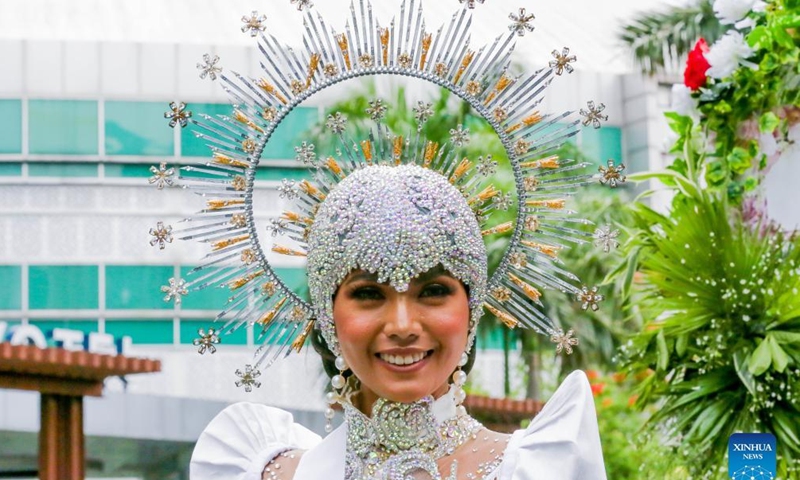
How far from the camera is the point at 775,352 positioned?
5.50 metres

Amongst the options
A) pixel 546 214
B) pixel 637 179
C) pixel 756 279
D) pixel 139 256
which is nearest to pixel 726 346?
pixel 756 279

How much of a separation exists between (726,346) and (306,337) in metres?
3.07

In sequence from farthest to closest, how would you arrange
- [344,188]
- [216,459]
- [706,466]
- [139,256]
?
1. [139,256]
2. [706,466]
3. [216,459]
4. [344,188]

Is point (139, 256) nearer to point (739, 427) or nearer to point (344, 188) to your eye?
point (739, 427)

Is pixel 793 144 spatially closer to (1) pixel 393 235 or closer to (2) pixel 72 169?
(1) pixel 393 235

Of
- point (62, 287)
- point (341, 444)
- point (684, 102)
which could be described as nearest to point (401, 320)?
point (341, 444)

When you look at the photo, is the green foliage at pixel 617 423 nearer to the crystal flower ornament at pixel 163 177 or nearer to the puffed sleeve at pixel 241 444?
the puffed sleeve at pixel 241 444

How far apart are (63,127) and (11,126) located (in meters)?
0.71

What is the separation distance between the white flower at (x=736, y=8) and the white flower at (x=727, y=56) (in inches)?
2.4

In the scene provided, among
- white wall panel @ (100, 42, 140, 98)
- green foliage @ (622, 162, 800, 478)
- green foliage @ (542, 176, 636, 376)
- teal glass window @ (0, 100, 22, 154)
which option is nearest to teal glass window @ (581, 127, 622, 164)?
green foliage @ (542, 176, 636, 376)

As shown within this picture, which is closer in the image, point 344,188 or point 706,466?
point 344,188

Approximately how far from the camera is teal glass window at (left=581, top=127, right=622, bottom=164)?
76.7 feet

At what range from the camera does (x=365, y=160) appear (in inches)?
120

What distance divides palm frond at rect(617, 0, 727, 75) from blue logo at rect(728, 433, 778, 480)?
14.4m
